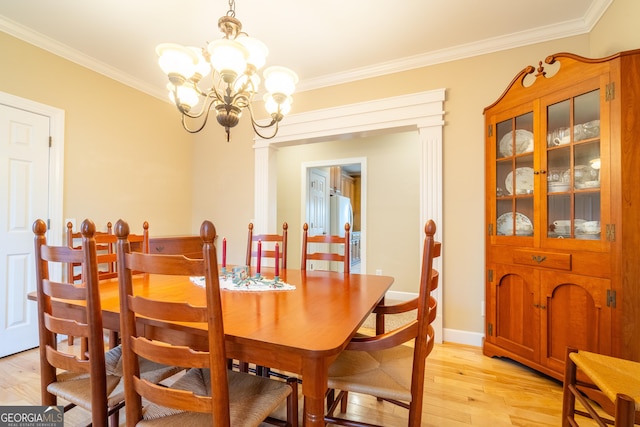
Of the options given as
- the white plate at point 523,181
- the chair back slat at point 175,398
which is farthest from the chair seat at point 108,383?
the white plate at point 523,181

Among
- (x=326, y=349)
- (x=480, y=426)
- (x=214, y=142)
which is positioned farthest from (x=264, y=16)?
(x=480, y=426)

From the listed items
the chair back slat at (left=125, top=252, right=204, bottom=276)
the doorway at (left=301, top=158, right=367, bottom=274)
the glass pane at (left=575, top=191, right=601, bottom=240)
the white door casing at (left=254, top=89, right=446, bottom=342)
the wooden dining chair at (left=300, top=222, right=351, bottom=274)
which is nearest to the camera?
the chair back slat at (left=125, top=252, right=204, bottom=276)

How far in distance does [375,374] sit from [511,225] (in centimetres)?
165

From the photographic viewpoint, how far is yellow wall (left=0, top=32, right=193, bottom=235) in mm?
2480

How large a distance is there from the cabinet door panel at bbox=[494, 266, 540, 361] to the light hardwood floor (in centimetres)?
19

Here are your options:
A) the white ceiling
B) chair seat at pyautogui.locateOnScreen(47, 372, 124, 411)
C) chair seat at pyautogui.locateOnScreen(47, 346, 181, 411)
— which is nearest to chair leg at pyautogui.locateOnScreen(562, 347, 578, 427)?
chair seat at pyautogui.locateOnScreen(47, 346, 181, 411)

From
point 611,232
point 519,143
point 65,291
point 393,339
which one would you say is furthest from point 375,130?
point 65,291

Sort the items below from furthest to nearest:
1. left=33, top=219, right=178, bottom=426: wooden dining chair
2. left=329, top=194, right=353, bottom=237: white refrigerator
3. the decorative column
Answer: left=329, top=194, right=353, bottom=237: white refrigerator < the decorative column < left=33, top=219, right=178, bottom=426: wooden dining chair

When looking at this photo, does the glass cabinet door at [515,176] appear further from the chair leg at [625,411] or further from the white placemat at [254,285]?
the white placemat at [254,285]

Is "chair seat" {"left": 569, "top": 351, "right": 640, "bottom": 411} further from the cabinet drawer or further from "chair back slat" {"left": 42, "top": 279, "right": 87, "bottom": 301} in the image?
"chair back slat" {"left": 42, "top": 279, "right": 87, "bottom": 301}

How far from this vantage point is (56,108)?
2.59m

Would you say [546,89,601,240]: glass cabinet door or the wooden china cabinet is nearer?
the wooden china cabinet

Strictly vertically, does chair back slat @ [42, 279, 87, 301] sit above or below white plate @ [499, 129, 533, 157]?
below

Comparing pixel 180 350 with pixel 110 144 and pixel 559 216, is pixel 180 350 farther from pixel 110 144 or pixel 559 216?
pixel 110 144
